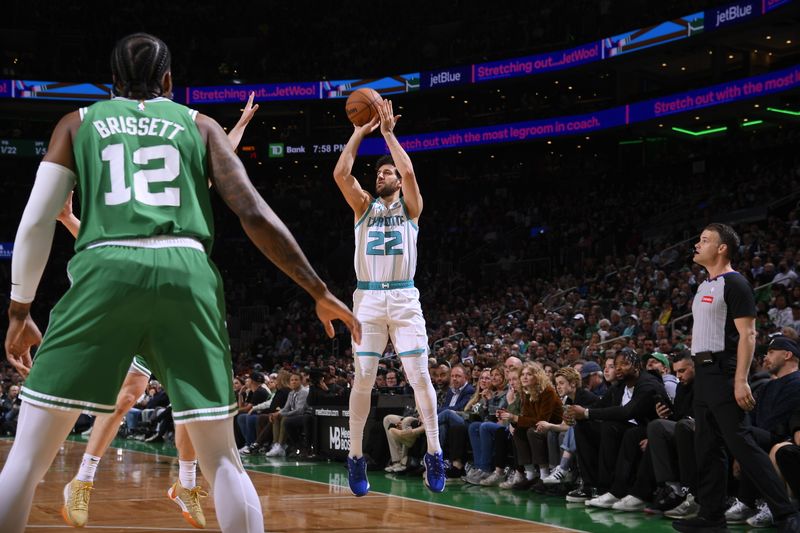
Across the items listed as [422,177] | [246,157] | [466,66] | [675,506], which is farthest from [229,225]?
[675,506]

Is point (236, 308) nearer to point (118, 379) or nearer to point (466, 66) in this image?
point (466, 66)

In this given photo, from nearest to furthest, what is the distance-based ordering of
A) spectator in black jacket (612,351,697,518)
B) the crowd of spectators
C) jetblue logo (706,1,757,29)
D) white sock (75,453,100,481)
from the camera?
1. white sock (75,453,100,481)
2. spectator in black jacket (612,351,697,518)
3. the crowd of spectators
4. jetblue logo (706,1,757,29)

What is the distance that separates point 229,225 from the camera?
36.7 m

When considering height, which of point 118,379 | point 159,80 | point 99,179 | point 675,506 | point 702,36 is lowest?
point 675,506

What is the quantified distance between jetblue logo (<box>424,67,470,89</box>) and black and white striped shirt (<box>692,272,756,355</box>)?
25848 millimetres

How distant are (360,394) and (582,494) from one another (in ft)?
9.18

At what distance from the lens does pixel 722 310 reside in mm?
6488

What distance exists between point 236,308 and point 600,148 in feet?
46.4

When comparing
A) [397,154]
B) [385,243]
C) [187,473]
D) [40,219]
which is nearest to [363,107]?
[397,154]

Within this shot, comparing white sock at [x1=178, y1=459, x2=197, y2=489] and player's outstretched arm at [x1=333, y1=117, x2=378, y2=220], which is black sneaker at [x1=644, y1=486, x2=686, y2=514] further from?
white sock at [x1=178, y1=459, x2=197, y2=489]

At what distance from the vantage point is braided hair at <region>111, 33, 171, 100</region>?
329 centimetres

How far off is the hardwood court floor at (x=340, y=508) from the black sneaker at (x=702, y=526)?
309 mm

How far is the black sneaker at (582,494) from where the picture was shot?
850 cm

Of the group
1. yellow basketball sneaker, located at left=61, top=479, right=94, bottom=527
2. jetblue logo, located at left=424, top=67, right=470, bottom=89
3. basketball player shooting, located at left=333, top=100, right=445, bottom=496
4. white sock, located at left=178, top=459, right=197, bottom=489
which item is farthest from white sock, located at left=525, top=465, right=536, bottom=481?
jetblue logo, located at left=424, top=67, right=470, bottom=89
